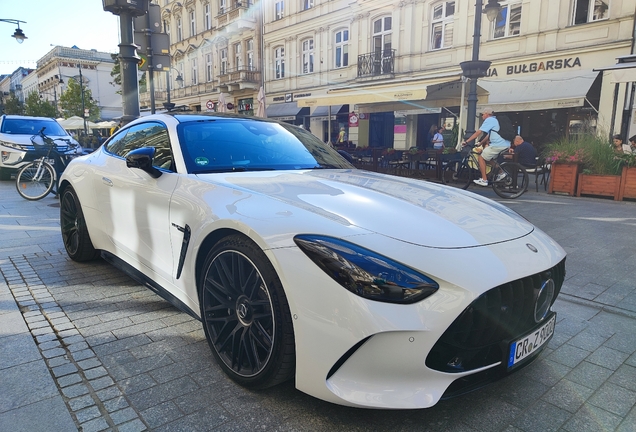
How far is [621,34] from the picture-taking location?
13.9m

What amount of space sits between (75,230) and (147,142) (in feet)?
4.95

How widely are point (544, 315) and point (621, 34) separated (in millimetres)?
15628

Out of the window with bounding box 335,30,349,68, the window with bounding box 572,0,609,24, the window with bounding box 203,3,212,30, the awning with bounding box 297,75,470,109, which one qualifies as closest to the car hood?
the awning with bounding box 297,75,470,109

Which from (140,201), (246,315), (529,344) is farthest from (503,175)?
(246,315)

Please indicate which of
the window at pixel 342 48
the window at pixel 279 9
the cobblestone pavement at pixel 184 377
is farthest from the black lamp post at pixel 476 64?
the window at pixel 279 9

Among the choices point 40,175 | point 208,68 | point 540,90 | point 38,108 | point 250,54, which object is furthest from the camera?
point 38,108

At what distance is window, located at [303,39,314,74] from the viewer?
25.4 meters

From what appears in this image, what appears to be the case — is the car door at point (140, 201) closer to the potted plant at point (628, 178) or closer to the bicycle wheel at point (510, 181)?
the bicycle wheel at point (510, 181)

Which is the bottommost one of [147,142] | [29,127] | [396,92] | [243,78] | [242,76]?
[147,142]

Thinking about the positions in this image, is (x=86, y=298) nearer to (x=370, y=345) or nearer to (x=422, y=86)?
(x=370, y=345)

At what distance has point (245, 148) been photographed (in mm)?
3139

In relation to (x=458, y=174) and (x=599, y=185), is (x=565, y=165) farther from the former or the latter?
(x=458, y=174)

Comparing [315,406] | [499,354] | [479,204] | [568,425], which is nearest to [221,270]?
[315,406]

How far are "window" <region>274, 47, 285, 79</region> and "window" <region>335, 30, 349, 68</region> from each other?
488 cm
